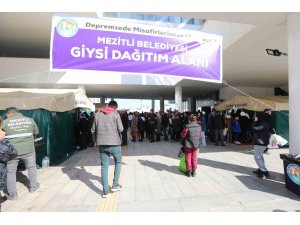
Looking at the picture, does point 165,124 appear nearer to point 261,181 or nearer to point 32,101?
point 32,101

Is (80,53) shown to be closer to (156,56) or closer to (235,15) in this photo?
(156,56)

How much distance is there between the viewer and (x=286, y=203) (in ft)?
14.1

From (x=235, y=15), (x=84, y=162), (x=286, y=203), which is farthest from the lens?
→ (x=84, y=162)

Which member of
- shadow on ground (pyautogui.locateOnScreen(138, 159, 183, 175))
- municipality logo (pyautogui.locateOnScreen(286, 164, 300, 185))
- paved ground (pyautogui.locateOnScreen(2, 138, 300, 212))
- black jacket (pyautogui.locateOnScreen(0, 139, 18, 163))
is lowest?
paved ground (pyautogui.locateOnScreen(2, 138, 300, 212))

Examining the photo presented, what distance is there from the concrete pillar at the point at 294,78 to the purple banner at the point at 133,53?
4.97ft

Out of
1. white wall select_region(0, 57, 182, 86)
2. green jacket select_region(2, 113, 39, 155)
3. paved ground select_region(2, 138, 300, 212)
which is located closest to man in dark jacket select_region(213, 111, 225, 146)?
paved ground select_region(2, 138, 300, 212)

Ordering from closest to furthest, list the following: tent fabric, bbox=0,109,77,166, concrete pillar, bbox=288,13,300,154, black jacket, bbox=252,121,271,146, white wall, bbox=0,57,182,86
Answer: concrete pillar, bbox=288,13,300,154, black jacket, bbox=252,121,271,146, tent fabric, bbox=0,109,77,166, white wall, bbox=0,57,182,86

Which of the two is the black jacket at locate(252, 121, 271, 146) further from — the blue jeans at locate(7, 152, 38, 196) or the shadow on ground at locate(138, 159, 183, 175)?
the blue jeans at locate(7, 152, 38, 196)

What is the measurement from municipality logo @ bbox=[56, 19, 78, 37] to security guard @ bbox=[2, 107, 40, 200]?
1.75 meters

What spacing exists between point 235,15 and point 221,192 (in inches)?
153

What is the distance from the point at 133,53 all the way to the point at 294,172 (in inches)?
147

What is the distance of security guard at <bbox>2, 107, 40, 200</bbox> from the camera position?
14.9 feet

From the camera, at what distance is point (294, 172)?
4.68 m
